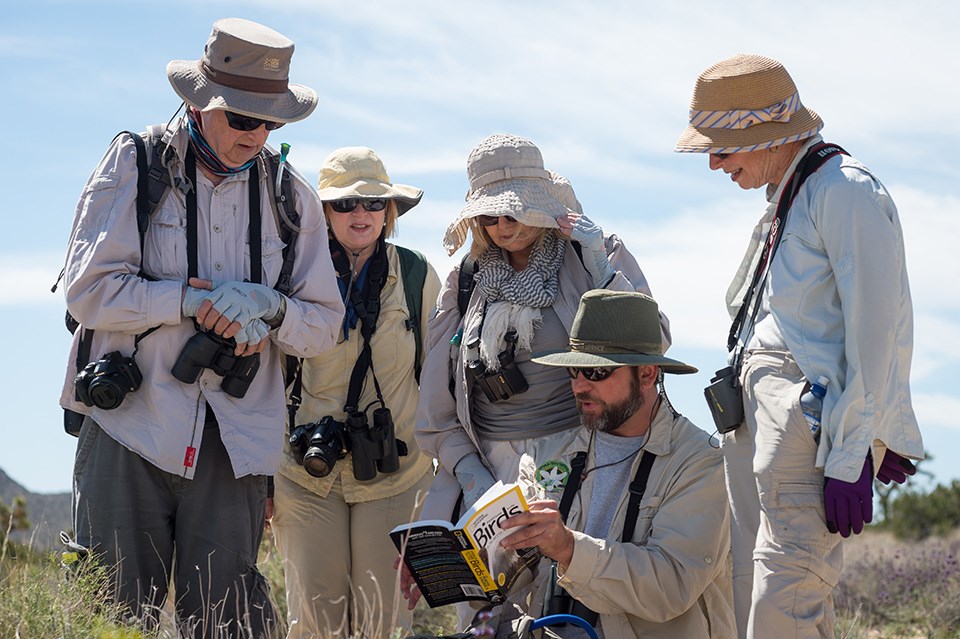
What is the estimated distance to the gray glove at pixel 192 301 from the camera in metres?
4.46

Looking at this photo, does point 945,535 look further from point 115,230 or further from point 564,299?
point 115,230

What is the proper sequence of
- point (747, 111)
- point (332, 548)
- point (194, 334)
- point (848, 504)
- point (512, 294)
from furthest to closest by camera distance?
point (332, 548) < point (512, 294) < point (194, 334) < point (747, 111) < point (848, 504)

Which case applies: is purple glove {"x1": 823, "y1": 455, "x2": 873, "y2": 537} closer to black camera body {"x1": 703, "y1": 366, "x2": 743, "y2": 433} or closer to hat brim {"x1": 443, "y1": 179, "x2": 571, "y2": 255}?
black camera body {"x1": 703, "y1": 366, "x2": 743, "y2": 433}

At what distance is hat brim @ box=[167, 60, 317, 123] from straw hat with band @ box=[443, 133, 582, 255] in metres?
0.82

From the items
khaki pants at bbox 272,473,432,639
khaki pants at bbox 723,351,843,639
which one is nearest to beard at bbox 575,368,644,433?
Answer: khaki pants at bbox 723,351,843,639

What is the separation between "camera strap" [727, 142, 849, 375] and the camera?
13.3ft

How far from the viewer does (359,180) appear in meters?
5.91

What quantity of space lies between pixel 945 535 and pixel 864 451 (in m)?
11.4

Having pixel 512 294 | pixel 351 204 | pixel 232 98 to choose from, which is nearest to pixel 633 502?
pixel 512 294

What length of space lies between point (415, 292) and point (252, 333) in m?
1.36

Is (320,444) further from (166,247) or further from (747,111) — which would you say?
(747,111)

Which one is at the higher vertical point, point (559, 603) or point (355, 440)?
point (355, 440)

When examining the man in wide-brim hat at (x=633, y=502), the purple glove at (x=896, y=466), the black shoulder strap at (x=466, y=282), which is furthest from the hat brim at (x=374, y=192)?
the purple glove at (x=896, y=466)

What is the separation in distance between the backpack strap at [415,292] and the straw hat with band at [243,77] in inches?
47.6
